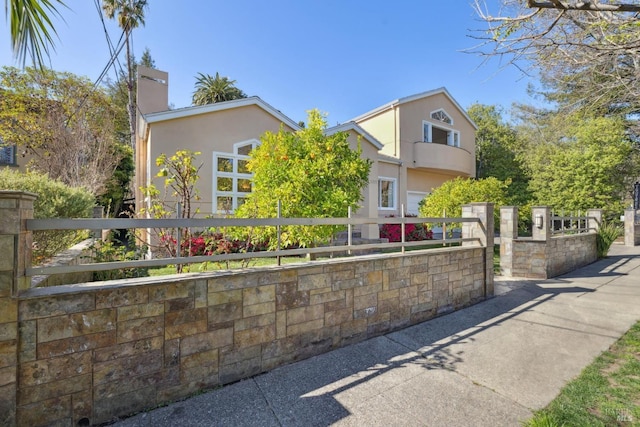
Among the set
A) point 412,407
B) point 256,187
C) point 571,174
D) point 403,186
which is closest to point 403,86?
point 403,186

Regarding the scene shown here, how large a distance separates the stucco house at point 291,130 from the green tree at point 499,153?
4371 mm

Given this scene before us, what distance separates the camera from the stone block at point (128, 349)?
2455 millimetres

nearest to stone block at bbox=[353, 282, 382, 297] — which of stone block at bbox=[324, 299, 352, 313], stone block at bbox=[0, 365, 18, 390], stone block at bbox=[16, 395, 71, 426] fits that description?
stone block at bbox=[324, 299, 352, 313]

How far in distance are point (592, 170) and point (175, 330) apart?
19515mm

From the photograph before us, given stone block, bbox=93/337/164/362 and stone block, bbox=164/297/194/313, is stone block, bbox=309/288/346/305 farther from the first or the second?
stone block, bbox=93/337/164/362

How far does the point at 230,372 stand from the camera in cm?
306

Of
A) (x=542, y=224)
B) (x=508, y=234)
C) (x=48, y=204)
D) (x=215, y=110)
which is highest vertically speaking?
(x=215, y=110)

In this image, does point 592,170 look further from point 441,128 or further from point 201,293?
point 201,293

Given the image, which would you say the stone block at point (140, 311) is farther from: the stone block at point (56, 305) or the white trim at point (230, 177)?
the white trim at point (230, 177)

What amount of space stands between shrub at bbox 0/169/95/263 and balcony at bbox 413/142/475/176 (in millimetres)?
13686

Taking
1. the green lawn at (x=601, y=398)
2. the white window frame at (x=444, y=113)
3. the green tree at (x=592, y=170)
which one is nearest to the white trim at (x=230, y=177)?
the green lawn at (x=601, y=398)

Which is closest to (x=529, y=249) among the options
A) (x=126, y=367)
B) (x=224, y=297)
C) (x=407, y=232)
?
(x=407, y=232)

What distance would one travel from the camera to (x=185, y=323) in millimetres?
2822

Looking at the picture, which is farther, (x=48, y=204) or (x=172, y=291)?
(x=48, y=204)
